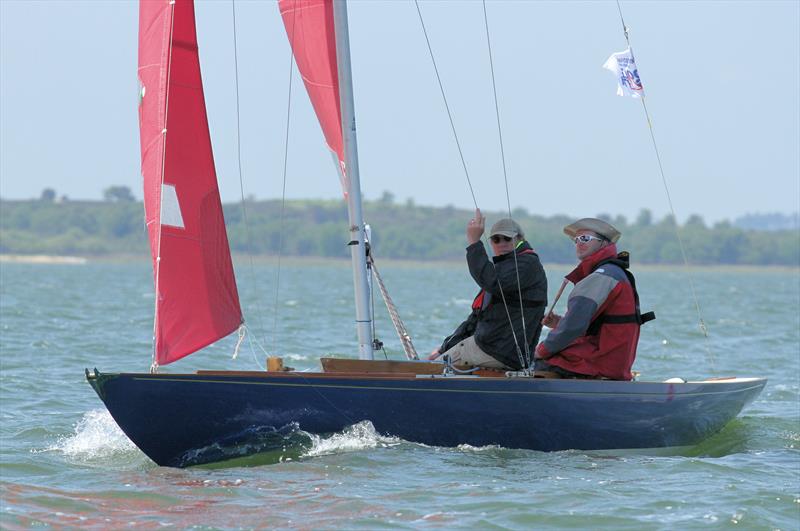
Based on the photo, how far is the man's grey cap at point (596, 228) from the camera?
9.21m

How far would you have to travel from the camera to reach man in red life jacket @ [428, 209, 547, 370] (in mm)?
9016

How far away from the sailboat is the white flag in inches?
101

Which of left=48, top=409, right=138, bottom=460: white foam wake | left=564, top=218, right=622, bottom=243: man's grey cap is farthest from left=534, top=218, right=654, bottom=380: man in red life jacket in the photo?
left=48, top=409, right=138, bottom=460: white foam wake

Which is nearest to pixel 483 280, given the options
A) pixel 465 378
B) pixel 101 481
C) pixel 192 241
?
pixel 465 378

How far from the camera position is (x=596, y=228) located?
9227mm

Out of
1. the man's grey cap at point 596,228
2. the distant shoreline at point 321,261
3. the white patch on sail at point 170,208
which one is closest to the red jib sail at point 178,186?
the white patch on sail at point 170,208

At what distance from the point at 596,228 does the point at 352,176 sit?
5.40ft

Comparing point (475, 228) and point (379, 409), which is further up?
point (475, 228)

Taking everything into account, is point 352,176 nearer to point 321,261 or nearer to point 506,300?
point 506,300

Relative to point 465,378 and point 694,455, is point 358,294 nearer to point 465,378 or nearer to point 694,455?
point 465,378

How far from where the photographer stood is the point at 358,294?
372 inches

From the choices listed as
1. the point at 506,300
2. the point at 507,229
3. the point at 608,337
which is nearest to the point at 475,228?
the point at 507,229

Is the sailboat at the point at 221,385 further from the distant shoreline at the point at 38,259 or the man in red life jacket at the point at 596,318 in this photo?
the distant shoreline at the point at 38,259

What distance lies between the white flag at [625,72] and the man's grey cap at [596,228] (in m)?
1.98
